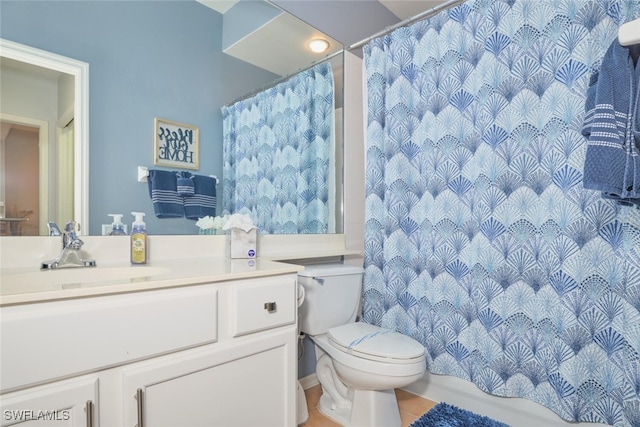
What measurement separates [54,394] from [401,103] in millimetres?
1769

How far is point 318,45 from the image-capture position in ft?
6.81

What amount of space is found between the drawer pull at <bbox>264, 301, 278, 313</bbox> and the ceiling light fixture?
5.08 ft

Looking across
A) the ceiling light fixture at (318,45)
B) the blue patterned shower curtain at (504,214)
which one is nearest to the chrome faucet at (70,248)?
the blue patterned shower curtain at (504,214)

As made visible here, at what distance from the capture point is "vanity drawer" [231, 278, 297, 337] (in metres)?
1.08

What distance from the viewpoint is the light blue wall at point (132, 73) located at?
1.20 metres

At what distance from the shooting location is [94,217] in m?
1.26

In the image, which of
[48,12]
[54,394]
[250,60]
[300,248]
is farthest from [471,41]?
[54,394]

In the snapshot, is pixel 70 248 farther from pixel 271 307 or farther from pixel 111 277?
pixel 271 307

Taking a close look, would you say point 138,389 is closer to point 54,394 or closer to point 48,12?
point 54,394

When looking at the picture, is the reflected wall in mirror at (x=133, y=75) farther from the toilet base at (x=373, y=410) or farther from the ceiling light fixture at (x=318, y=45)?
the toilet base at (x=373, y=410)

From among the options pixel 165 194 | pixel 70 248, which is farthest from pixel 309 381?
pixel 70 248

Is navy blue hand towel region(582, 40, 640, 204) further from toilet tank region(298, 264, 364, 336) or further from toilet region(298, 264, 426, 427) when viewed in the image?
toilet tank region(298, 264, 364, 336)

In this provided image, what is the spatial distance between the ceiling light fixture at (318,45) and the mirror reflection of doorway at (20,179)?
4.75ft

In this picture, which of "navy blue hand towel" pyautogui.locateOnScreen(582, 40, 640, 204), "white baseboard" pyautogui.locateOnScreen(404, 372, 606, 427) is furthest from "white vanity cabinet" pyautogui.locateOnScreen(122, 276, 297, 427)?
"navy blue hand towel" pyautogui.locateOnScreen(582, 40, 640, 204)
